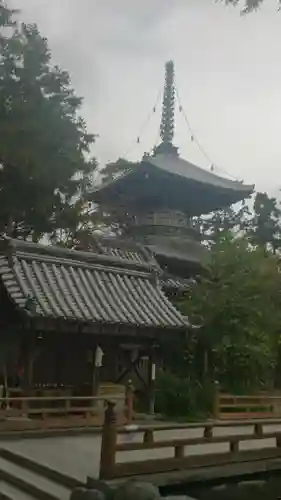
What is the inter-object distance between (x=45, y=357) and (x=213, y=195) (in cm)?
1402

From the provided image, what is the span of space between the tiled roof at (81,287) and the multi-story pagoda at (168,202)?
24.6 feet

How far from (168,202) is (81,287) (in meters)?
11.5

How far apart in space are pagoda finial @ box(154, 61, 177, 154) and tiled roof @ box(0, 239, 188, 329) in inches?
597

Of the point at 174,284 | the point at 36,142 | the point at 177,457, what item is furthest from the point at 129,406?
the point at 36,142

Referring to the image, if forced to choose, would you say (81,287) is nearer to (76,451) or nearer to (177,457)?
(76,451)

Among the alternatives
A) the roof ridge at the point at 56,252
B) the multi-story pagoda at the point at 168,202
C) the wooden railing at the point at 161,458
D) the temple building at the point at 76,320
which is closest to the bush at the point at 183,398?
the temple building at the point at 76,320

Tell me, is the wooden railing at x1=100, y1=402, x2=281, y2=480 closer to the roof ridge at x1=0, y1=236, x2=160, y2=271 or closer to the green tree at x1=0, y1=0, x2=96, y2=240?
the roof ridge at x1=0, y1=236, x2=160, y2=271

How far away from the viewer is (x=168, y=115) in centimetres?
3222

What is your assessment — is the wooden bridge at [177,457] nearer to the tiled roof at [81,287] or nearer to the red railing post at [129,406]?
the red railing post at [129,406]

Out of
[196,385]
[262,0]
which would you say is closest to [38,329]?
[196,385]

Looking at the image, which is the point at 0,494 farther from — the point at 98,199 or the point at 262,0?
the point at 98,199

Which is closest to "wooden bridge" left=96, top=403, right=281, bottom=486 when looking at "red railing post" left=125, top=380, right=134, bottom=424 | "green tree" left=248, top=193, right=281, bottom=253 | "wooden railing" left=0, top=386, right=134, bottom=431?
"wooden railing" left=0, top=386, right=134, bottom=431

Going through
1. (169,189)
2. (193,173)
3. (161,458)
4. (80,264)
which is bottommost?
(161,458)

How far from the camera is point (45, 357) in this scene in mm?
14195
